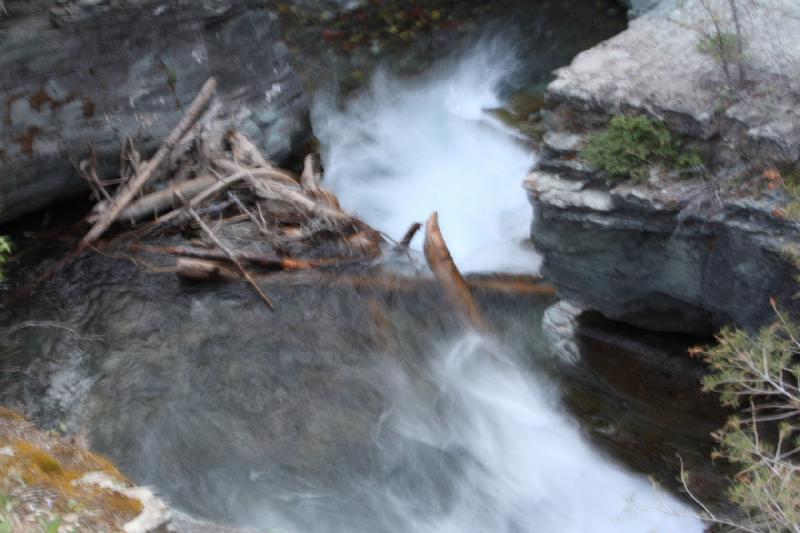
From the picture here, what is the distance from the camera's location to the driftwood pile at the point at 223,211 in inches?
291

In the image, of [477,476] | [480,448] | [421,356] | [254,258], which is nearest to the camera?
[477,476]

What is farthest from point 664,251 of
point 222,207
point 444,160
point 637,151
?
point 222,207

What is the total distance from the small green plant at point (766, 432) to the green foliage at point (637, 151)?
1.11 m

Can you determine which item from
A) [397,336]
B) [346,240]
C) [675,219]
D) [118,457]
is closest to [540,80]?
[346,240]

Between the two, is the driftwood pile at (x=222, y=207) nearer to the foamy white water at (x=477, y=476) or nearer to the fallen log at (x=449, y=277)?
the fallen log at (x=449, y=277)

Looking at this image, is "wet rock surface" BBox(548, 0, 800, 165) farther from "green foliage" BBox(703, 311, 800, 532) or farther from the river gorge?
"green foliage" BBox(703, 311, 800, 532)

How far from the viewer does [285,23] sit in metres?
10.9

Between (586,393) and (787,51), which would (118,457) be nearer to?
(586,393)

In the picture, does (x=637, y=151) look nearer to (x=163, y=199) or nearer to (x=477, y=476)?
(x=477, y=476)

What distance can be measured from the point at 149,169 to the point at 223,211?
0.76m

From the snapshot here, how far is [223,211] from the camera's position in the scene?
7875 mm

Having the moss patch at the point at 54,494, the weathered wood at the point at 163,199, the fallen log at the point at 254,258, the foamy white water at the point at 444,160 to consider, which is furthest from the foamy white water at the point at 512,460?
the weathered wood at the point at 163,199

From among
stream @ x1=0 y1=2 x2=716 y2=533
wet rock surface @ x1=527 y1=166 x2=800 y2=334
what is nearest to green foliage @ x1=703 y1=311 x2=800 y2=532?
wet rock surface @ x1=527 y1=166 x2=800 y2=334

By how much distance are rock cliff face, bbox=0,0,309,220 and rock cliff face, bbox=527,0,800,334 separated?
3.73m
